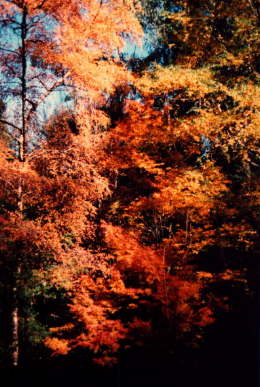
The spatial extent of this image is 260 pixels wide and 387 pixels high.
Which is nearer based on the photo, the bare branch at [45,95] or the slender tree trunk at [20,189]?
the slender tree trunk at [20,189]

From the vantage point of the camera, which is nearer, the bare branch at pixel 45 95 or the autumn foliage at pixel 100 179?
the autumn foliage at pixel 100 179

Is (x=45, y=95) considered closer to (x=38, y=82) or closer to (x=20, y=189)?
(x=38, y=82)

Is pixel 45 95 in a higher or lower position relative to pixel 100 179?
higher

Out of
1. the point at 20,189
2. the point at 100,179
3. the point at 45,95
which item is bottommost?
the point at 20,189

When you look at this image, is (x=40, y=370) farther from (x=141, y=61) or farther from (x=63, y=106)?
(x=141, y=61)

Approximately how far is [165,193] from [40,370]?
556 cm

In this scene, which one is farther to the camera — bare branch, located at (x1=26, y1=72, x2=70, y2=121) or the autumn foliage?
bare branch, located at (x1=26, y1=72, x2=70, y2=121)

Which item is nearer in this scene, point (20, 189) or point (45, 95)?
point (20, 189)

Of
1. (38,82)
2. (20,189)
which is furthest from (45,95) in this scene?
(20,189)

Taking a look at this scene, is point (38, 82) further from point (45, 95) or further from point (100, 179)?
point (100, 179)

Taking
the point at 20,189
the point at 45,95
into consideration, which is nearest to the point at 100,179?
the point at 20,189

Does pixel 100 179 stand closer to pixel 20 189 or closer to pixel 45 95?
pixel 20 189

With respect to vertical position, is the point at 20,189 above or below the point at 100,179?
below

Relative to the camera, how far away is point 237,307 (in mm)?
8016
